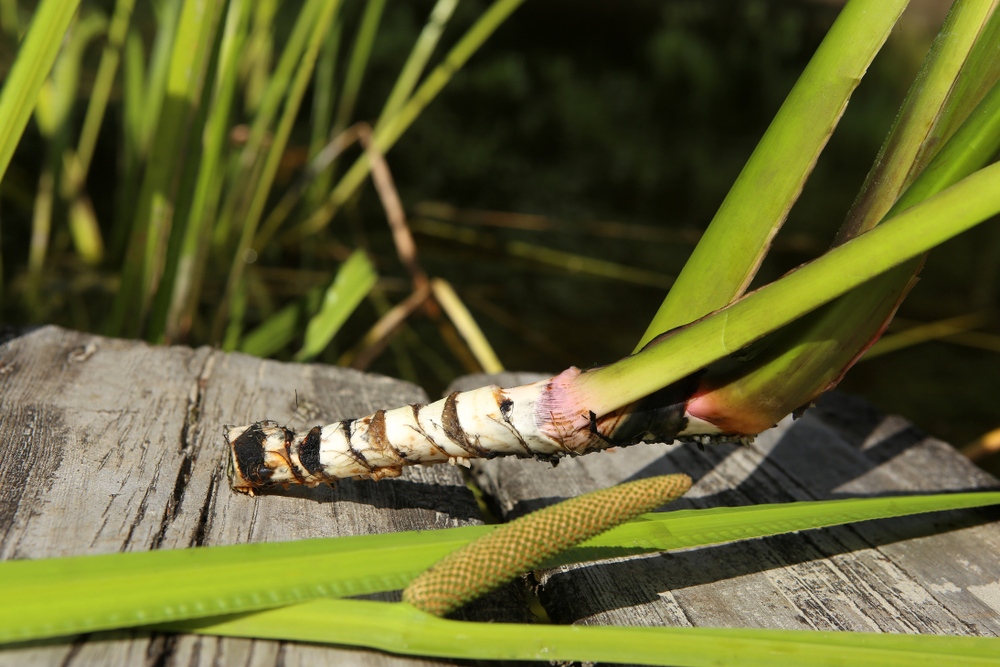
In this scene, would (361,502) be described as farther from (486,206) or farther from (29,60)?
(486,206)

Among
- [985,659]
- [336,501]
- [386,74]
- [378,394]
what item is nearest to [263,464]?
[336,501]

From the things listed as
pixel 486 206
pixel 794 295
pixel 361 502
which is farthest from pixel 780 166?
pixel 486 206

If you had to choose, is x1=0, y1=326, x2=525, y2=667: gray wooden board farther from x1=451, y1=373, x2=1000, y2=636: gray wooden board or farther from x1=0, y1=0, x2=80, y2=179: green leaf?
x1=0, y1=0, x2=80, y2=179: green leaf

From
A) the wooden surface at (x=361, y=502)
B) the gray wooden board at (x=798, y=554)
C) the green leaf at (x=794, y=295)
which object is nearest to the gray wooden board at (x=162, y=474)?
the wooden surface at (x=361, y=502)

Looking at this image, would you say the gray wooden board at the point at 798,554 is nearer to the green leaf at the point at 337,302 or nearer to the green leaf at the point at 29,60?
the green leaf at the point at 337,302

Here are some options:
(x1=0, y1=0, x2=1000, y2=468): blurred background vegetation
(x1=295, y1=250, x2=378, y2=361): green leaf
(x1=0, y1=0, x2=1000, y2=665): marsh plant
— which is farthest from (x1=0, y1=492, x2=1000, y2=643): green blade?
(x1=295, y1=250, x2=378, y2=361): green leaf

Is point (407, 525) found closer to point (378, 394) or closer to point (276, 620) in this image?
point (276, 620)
